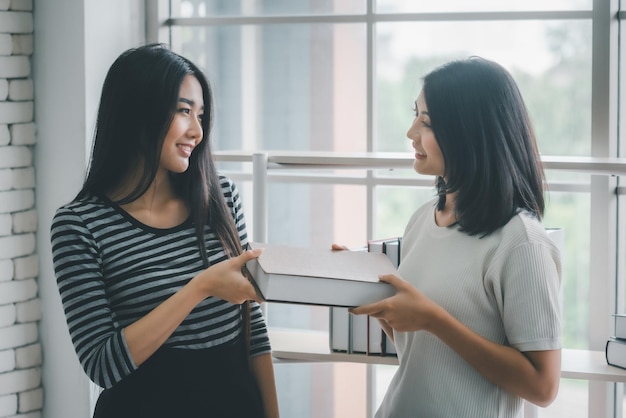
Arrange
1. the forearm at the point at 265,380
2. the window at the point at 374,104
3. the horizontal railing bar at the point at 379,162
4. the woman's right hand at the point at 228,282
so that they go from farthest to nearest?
the window at the point at 374,104
the horizontal railing bar at the point at 379,162
the forearm at the point at 265,380
the woman's right hand at the point at 228,282

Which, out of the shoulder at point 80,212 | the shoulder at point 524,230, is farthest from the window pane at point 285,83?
the shoulder at point 524,230

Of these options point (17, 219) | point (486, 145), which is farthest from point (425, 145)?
point (17, 219)

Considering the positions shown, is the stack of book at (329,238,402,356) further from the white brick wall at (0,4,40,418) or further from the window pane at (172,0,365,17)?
the white brick wall at (0,4,40,418)

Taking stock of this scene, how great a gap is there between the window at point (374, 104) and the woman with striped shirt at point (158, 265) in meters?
0.98

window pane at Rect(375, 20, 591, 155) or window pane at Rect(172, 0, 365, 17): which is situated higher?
window pane at Rect(172, 0, 365, 17)

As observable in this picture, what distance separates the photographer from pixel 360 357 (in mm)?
2146

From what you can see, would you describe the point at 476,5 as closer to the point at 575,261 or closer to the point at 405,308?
the point at 575,261

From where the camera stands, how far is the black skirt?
158 centimetres

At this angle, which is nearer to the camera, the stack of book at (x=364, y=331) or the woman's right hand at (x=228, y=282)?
the woman's right hand at (x=228, y=282)

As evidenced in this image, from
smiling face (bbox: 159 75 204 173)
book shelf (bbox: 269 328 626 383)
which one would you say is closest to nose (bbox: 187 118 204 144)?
smiling face (bbox: 159 75 204 173)

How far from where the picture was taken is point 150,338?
1.49 meters

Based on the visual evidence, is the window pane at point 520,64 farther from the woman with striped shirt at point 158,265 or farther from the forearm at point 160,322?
the forearm at point 160,322

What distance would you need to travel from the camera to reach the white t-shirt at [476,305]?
4.36ft

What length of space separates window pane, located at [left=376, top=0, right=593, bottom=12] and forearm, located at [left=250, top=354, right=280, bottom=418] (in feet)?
4.35
